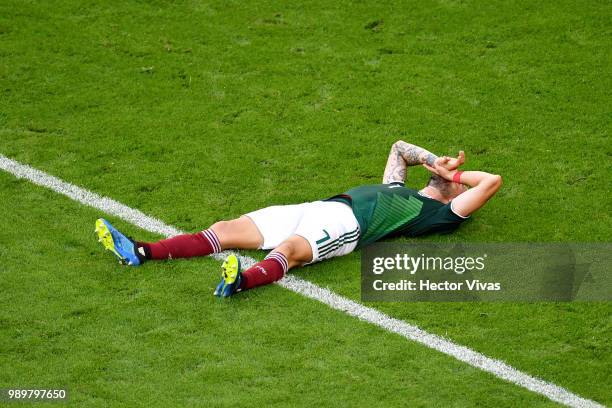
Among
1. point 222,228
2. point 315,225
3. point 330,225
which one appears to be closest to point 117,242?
point 222,228

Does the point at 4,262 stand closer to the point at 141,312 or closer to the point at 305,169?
the point at 141,312

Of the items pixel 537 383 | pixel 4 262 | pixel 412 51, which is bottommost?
pixel 537 383

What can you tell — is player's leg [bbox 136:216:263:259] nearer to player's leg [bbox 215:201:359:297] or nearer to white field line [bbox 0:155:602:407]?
white field line [bbox 0:155:602:407]

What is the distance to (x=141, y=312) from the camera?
737 cm

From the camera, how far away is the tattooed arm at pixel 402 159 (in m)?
8.69

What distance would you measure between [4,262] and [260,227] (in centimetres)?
186

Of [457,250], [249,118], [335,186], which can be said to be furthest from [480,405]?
[249,118]

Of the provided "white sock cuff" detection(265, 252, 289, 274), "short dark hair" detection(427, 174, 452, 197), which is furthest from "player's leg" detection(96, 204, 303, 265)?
"short dark hair" detection(427, 174, 452, 197)

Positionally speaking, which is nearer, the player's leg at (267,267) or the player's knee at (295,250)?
the player's leg at (267,267)

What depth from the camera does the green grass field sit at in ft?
22.4

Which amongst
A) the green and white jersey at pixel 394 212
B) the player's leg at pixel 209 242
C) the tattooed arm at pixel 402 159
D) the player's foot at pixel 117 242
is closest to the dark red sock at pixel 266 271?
the player's leg at pixel 209 242

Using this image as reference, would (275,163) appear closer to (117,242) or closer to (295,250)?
(295,250)

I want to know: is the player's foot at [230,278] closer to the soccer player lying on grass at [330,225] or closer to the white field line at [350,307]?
the soccer player lying on grass at [330,225]

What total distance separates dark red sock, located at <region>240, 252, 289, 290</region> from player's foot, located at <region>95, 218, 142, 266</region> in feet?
2.78
